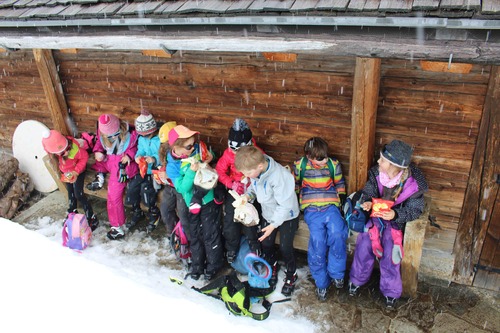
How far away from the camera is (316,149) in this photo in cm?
443

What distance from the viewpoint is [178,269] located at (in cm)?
534

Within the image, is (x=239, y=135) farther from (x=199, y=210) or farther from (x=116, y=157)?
(x=116, y=157)

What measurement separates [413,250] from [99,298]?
3429mm

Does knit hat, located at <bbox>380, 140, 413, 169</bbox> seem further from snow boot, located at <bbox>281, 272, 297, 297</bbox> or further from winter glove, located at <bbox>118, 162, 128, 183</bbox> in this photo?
winter glove, located at <bbox>118, 162, 128, 183</bbox>

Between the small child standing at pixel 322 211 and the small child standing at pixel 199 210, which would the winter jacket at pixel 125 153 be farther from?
the small child standing at pixel 322 211

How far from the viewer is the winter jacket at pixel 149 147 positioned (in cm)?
555

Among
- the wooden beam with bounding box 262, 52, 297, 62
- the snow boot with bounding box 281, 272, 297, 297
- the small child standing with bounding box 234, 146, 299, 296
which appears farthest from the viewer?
the snow boot with bounding box 281, 272, 297, 297

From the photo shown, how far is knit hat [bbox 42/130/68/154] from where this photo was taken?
18.5 ft

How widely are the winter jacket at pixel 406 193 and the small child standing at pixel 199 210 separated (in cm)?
188

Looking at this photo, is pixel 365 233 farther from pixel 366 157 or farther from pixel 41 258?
pixel 41 258

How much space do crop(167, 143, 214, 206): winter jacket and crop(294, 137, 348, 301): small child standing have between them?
47.0 inches

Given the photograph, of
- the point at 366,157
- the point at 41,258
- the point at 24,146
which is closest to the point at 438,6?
the point at 366,157

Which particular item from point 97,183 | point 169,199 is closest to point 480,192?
point 169,199

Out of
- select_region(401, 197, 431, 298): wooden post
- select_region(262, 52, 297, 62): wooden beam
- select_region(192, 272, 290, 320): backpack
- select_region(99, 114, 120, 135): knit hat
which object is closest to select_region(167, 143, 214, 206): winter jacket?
select_region(192, 272, 290, 320): backpack
